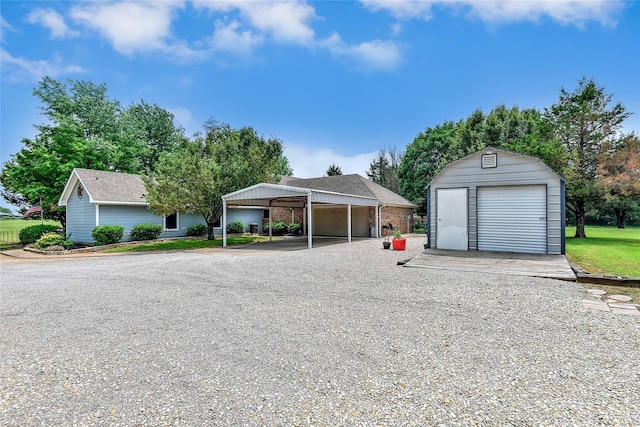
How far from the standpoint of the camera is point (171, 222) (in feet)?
60.1

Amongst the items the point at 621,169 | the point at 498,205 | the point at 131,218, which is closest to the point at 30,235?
the point at 131,218

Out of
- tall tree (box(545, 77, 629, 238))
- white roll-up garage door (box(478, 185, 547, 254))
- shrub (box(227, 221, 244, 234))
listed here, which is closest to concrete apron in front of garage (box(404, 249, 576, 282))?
white roll-up garage door (box(478, 185, 547, 254))

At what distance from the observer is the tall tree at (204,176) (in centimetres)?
1491

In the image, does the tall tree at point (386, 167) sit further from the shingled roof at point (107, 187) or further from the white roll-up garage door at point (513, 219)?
the white roll-up garage door at point (513, 219)

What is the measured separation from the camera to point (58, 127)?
20.6 meters

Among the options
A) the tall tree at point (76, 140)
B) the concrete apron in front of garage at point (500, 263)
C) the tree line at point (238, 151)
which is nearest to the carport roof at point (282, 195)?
the tree line at point (238, 151)

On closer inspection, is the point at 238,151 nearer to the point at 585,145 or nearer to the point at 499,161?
the point at 499,161

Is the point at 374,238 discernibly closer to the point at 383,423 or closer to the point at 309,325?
the point at 309,325

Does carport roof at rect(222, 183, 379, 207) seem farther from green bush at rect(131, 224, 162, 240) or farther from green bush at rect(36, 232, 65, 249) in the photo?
green bush at rect(36, 232, 65, 249)

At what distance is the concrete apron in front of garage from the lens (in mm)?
7168

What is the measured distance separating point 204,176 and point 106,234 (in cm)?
534

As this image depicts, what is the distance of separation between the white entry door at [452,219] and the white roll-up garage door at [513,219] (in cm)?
46

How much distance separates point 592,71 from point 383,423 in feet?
76.3

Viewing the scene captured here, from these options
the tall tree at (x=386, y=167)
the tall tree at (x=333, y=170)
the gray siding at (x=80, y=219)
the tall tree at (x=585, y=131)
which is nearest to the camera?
the gray siding at (x=80, y=219)
